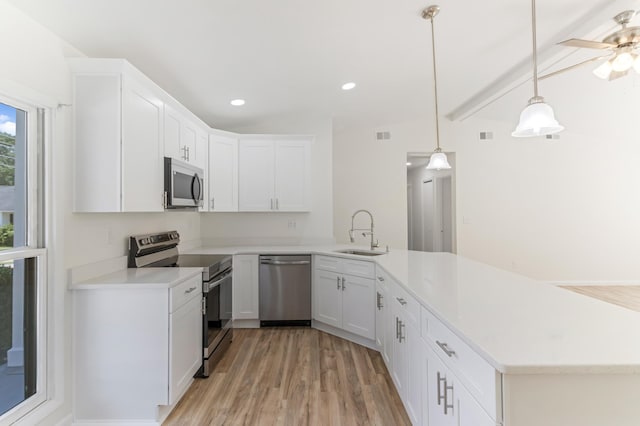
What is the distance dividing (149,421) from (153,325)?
58 centimetres

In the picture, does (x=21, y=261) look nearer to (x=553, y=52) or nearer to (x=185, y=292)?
(x=185, y=292)

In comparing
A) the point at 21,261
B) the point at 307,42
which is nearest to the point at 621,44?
the point at 307,42

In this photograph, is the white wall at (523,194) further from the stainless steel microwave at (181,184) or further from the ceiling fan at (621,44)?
the ceiling fan at (621,44)

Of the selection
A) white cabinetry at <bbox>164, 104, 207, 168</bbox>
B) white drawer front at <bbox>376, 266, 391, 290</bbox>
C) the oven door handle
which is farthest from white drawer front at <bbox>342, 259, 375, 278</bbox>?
white cabinetry at <bbox>164, 104, 207, 168</bbox>

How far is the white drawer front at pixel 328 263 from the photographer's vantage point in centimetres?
347

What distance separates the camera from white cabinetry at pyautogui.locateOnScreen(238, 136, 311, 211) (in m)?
4.09

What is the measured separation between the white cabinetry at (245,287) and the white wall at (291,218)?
0.76 meters

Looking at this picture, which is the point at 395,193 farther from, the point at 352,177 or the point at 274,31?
the point at 274,31

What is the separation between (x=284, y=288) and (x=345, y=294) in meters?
0.75

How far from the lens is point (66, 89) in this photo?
6.48ft

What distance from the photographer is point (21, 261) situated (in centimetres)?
180

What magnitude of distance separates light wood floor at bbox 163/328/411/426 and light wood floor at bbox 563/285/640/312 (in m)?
4.06

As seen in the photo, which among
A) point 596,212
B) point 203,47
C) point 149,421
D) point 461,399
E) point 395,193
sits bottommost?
point 149,421

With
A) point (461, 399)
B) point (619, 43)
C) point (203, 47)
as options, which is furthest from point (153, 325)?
point (619, 43)
